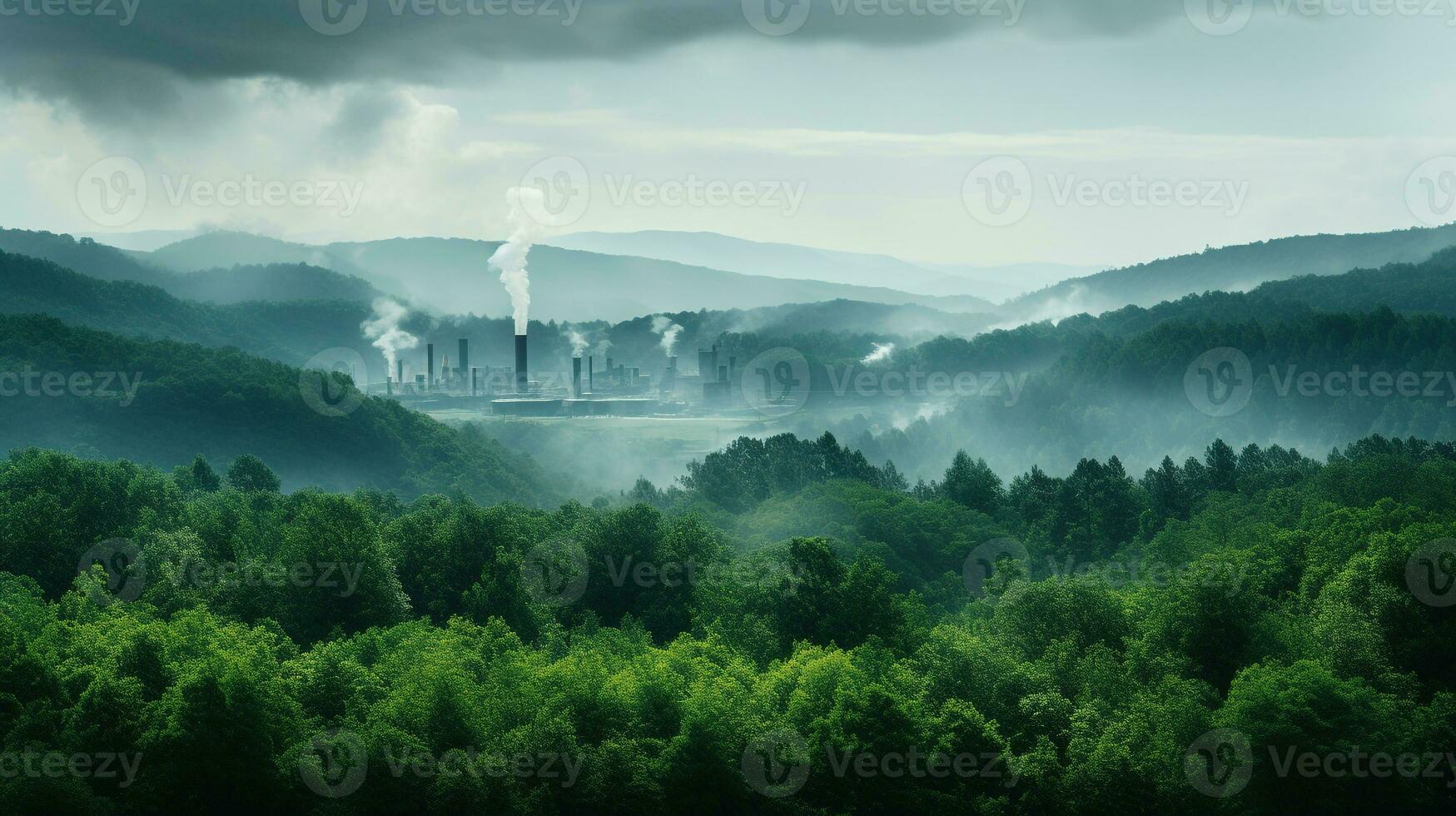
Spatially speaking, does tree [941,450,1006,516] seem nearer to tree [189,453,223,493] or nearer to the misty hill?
tree [189,453,223,493]

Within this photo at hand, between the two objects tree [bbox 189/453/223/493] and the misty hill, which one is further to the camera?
the misty hill

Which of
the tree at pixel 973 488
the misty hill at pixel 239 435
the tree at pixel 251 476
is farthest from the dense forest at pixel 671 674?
the misty hill at pixel 239 435

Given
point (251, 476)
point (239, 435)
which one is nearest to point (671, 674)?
Result: point (251, 476)

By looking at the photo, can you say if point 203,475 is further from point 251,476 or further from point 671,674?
point 671,674

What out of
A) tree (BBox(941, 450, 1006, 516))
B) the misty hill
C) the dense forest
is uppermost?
the misty hill

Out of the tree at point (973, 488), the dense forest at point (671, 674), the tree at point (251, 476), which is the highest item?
the tree at point (251, 476)

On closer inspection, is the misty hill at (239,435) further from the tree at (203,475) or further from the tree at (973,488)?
the tree at (973,488)

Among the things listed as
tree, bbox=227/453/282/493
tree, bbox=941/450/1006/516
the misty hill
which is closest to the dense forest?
tree, bbox=227/453/282/493
